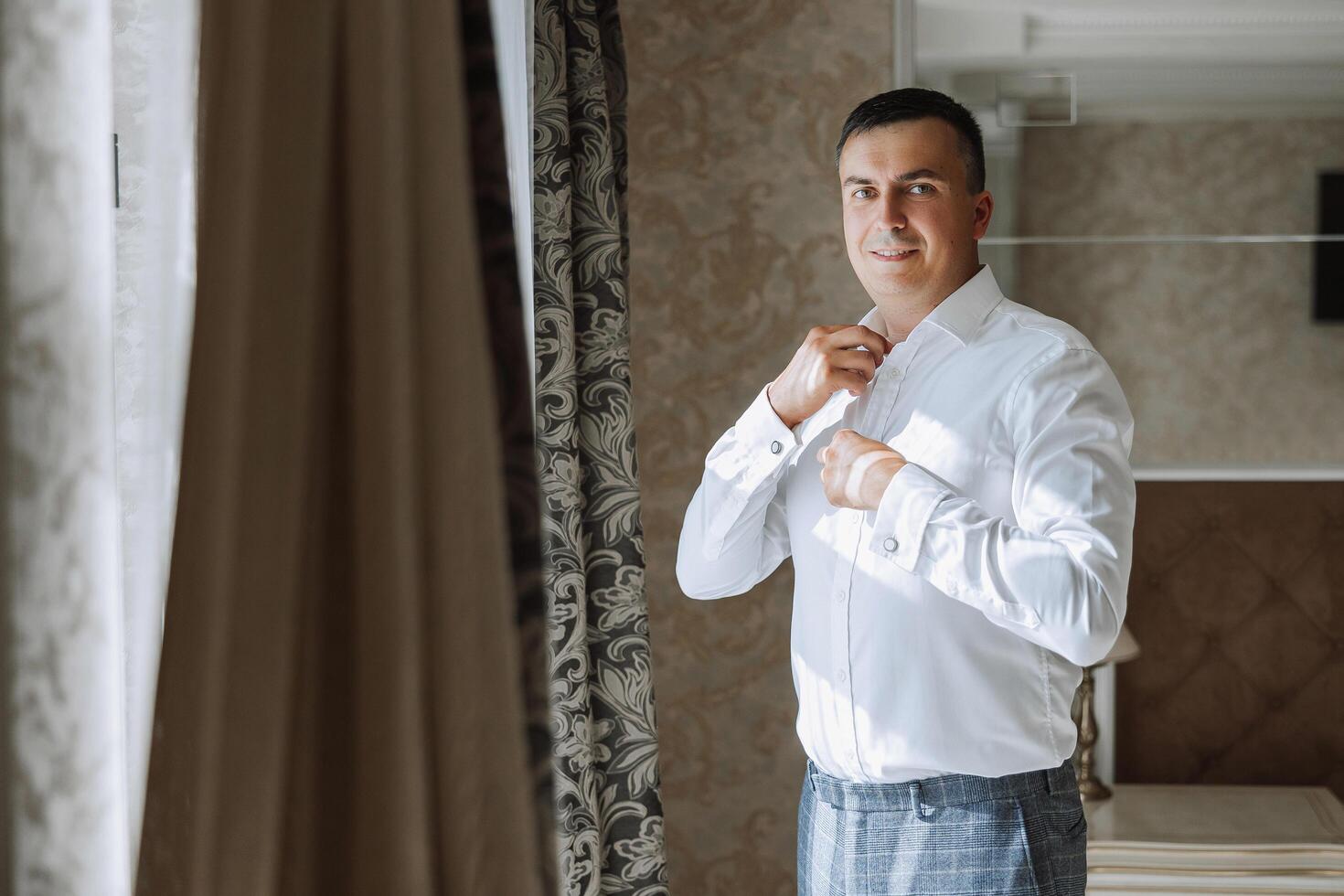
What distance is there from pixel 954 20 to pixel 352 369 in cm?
210

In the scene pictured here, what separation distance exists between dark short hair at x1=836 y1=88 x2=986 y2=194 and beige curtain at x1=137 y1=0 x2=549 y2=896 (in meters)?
0.86

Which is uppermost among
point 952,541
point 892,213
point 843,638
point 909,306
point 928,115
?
point 928,115

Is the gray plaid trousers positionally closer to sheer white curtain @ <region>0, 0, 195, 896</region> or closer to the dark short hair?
the dark short hair

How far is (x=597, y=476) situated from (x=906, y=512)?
0.80 m

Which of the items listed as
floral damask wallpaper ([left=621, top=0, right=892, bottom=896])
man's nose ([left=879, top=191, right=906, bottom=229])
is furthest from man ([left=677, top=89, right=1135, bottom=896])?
floral damask wallpaper ([left=621, top=0, right=892, bottom=896])

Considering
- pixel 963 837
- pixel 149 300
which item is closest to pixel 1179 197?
pixel 963 837

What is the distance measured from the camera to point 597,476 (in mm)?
1905

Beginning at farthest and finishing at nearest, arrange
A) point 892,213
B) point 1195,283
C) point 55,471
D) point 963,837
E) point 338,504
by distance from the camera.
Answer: point 1195,283 < point 892,213 < point 963,837 < point 338,504 < point 55,471

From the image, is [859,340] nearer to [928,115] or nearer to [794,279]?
[928,115]

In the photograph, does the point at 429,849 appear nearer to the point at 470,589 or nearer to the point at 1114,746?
the point at 470,589

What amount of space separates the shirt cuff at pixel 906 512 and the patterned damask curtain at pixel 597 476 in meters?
0.71

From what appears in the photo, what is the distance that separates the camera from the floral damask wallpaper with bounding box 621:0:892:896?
243 centimetres

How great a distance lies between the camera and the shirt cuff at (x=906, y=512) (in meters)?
1.19

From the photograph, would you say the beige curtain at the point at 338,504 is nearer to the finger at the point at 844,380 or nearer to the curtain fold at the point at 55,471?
the curtain fold at the point at 55,471
